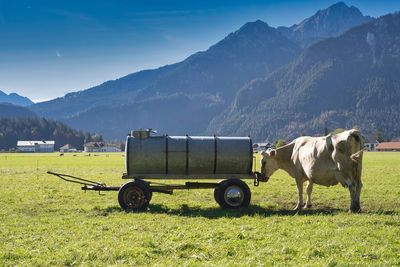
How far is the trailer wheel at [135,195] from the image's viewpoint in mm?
18016

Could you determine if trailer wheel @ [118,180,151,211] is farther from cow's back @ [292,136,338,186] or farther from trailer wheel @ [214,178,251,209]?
cow's back @ [292,136,338,186]

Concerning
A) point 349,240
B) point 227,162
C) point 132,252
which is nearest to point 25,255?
point 132,252

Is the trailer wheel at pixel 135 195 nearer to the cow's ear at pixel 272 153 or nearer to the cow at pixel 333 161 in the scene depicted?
the cow's ear at pixel 272 153

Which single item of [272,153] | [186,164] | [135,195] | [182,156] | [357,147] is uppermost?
[357,147]

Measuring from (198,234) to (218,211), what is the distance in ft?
16.3

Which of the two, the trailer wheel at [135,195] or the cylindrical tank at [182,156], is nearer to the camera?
the trailer wheel at [135,195]

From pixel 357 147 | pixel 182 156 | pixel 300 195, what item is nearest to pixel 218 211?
pixel 182 156

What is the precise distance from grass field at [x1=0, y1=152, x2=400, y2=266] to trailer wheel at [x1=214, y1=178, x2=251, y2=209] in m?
0.47

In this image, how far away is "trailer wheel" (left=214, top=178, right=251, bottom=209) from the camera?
59.4 ft

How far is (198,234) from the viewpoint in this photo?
42.1 ft

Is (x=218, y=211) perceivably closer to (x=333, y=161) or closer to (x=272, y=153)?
(x=272, y=153)

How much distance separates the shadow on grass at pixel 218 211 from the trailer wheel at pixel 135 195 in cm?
36

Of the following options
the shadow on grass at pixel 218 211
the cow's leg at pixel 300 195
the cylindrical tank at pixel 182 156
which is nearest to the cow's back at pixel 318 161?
the cow's leg at pixel 300 195

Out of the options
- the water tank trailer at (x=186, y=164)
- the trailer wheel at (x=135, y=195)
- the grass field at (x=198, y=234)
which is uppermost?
the water tank trailer at (x=186, y=164)
